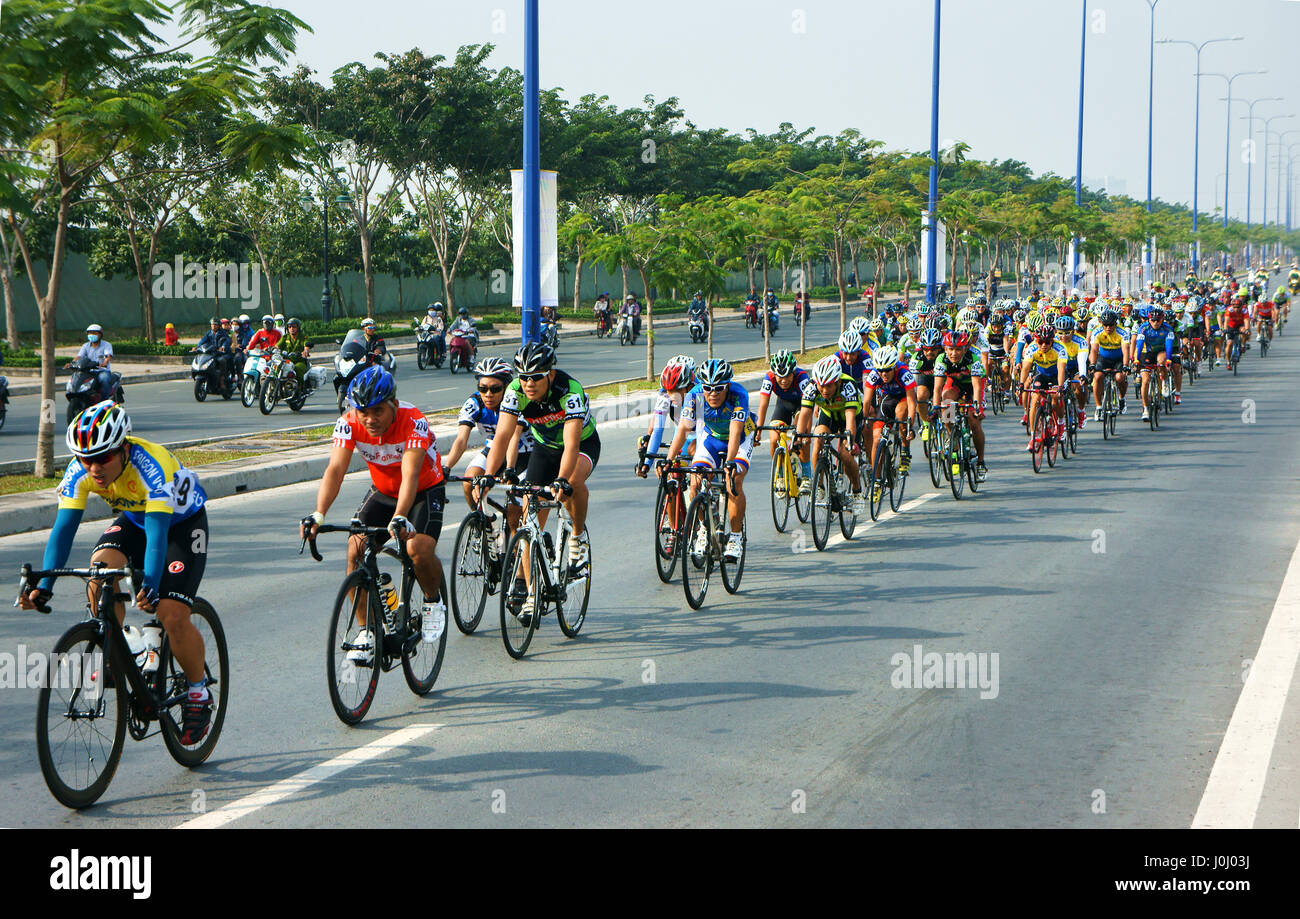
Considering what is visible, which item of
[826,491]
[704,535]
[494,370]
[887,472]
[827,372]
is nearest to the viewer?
[494,370]

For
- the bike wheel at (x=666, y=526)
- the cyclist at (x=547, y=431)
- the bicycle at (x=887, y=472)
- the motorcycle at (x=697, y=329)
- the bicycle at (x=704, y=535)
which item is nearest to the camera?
the cyclist at (x=547, y=431)

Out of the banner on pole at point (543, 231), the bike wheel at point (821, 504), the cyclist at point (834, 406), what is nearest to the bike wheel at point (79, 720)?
the bike wheel at point (821, 504)

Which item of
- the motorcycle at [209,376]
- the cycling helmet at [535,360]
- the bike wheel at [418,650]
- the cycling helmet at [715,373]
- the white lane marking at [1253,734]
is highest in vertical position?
the cycling helmet at [535,360]

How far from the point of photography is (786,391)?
12.5 meters

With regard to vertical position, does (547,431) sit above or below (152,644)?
above

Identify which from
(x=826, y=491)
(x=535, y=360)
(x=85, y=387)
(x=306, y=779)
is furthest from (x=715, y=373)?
(x=85, y=387)

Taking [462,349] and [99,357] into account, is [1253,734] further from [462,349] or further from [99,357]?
[462,349]

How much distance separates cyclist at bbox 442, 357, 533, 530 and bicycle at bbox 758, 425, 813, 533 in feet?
10.1

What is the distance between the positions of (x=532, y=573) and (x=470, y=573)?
2.45 ft

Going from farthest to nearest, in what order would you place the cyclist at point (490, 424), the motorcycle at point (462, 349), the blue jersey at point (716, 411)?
the motorcycle at point (462, 349) → the blue jersey at point (716, 411) → the cyclist at point (490, 424)

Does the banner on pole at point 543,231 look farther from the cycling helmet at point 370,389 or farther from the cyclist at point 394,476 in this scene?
the cycling helmet at point 370,389

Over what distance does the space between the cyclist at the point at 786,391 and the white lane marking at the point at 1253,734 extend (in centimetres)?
441

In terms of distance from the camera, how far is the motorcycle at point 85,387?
19922 millimetres

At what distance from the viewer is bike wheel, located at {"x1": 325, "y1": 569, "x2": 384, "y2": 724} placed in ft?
21.6
